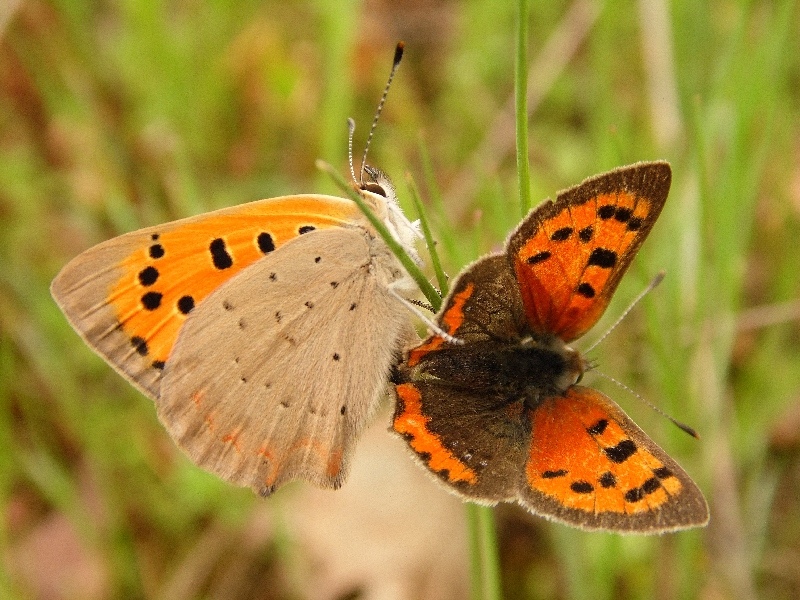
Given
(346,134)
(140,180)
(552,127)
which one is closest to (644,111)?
(552,127)

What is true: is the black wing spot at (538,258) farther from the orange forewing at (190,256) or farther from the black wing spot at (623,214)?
the orange forewing at (190,256)

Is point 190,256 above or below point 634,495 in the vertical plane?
above

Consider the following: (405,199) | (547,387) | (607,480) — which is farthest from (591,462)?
(405,199)

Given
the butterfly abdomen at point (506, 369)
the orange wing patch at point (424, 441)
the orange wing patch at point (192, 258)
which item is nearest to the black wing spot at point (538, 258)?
the butterfly abdomen at point (506, 369)

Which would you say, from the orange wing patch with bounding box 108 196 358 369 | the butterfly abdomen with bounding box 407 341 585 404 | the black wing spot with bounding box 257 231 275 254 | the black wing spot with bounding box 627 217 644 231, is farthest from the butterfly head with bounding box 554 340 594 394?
the black wing spot with bounding box 257 231 275 254

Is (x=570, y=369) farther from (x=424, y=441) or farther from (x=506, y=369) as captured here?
(x=424, y=441)

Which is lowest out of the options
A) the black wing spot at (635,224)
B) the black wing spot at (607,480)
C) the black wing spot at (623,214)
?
the black wing spot at (607,480)

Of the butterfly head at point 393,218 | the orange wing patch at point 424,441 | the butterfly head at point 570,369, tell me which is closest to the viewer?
the orange wing patch at point 424,441

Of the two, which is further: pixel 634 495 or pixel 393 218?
pixel 393 218
